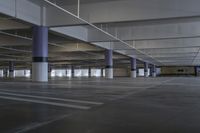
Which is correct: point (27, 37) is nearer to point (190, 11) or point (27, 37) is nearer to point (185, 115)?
point (190, 11)

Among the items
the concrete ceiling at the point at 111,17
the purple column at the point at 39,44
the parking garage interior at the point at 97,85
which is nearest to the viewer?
the parking garage interior at the point at 97,85

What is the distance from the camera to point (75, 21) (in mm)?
19719

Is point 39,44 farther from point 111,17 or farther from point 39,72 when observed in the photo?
point 111,17

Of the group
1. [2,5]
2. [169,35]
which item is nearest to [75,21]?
[2,5]

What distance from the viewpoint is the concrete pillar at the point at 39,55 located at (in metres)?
21.0

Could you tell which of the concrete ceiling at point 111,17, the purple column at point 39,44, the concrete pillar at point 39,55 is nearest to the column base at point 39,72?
the concrete pillar at point 39,55

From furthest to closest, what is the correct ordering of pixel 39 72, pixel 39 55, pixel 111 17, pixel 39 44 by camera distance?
pixel 39 44 → pixel 39 55 → pixel 39 72 → pixel 111 17

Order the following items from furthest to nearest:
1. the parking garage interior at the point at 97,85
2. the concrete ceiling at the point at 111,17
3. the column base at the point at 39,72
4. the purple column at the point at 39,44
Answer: the purple column at the point at 39,44 → the column base at the point at 39,72 → the concrete ceiling at the point at 111,17 → the parking garage interior at the point at 97,85

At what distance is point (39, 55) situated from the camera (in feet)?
69.4

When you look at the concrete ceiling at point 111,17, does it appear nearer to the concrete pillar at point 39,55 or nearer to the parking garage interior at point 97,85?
the parking garage interior at point 97,85

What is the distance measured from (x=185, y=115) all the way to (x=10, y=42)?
2912cm

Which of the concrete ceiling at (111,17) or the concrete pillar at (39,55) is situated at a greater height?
the concrete ceiling at (111,17)

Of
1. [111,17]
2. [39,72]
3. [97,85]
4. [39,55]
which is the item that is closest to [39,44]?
[39,55]

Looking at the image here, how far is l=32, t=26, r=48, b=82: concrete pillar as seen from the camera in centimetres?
2105
